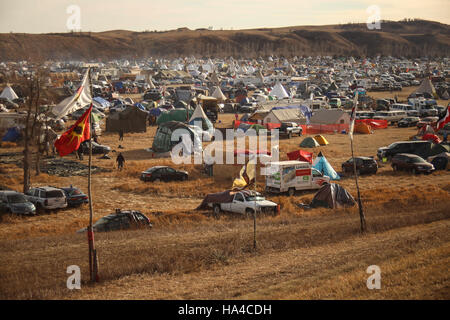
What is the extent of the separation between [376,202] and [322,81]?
5892cm

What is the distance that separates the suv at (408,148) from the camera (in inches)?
1003

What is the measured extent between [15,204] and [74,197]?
2003mm

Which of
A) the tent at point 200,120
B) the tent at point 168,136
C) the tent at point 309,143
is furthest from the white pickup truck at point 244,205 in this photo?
the tent at point 200,120

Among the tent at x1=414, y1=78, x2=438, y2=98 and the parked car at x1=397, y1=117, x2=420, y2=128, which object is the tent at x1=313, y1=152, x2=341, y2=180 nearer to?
the parked car at x1=397, y1=117, x2=420, y2=128

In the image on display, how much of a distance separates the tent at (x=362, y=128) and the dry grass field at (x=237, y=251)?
52.4ft

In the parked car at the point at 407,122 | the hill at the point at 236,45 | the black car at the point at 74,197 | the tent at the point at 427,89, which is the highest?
the hill at the point at 236,45

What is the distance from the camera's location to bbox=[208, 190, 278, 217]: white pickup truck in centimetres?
1641

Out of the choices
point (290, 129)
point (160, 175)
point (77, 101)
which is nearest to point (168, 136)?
point (160, 175)

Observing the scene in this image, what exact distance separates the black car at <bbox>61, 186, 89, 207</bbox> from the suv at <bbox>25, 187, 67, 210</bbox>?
32 centimetres

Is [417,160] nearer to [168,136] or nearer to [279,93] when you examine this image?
[168,136]

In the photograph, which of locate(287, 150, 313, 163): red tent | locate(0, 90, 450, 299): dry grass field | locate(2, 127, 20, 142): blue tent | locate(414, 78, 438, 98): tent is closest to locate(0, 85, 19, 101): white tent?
locate(2, 127, 20, 142): blue tent

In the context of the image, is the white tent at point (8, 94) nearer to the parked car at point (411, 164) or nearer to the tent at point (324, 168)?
the tent at point (324, 168)
